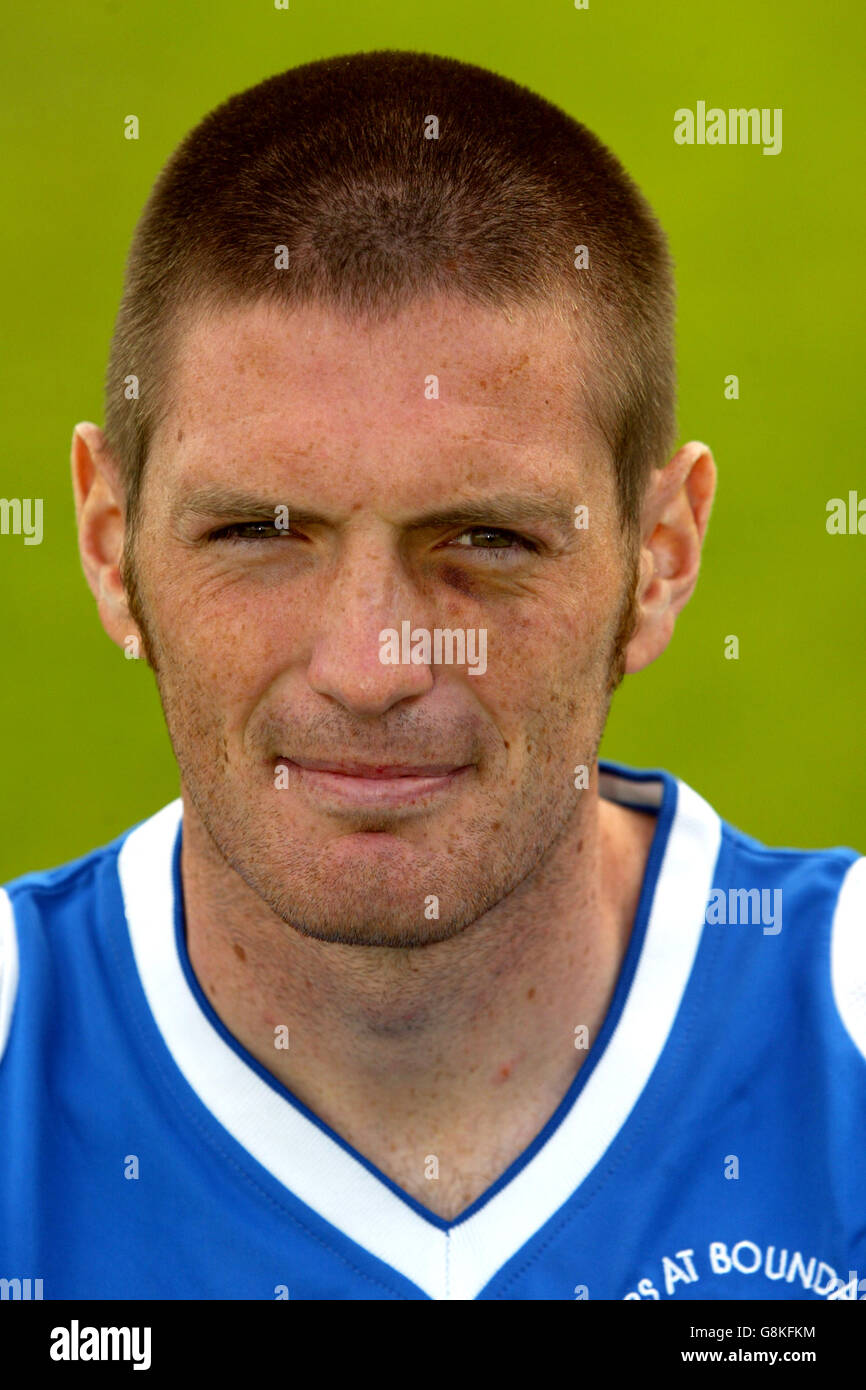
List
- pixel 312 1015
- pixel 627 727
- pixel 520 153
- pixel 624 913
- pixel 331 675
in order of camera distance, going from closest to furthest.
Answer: pixel 331 675 < pixel 520 153 < pixel 312 1015 < pixel 624 913 < pixel 627 727

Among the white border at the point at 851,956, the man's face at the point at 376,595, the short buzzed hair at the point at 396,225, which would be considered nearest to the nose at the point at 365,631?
the man's face at the point at 376,595

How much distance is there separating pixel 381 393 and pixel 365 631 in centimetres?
21

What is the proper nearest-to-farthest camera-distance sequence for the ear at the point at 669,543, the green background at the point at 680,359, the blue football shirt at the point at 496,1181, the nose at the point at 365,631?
1. the nose at the point at 365,631
2. the blue football shirt at the point at 496,1181
3. the ear at the point at 669,543
4. the green background at the point at 680,359

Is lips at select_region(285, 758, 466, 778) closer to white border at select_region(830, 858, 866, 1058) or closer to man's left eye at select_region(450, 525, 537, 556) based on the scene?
man's left eye at select_region(450, 525, 537, 556)

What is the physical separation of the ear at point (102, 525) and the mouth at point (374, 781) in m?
0.32

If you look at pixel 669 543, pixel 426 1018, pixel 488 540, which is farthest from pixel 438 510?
pixel 426 1018

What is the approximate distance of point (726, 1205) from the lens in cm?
161

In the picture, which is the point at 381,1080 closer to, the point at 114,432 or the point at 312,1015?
the point at 312,1015

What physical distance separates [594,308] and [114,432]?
0.51 m

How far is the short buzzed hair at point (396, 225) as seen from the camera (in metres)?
1.43

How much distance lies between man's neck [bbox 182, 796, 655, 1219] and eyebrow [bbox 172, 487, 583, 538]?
A: 1.22 ft

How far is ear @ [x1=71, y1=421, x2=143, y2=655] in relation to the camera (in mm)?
1664

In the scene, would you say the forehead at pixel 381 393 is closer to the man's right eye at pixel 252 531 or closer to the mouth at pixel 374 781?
the man's right eye at pixel 252 531
